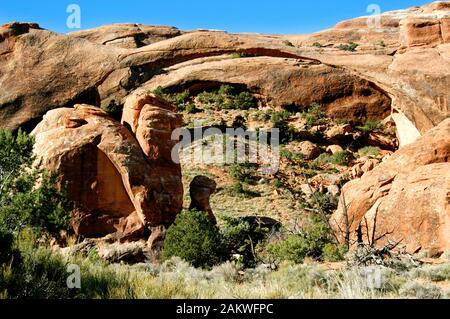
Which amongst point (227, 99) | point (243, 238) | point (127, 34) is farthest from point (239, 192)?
point (127, 34)

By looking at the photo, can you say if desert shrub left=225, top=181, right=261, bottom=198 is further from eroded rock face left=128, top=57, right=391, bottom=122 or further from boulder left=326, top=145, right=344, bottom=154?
eroded rock face left=128, top=57, right=391, bottom=122

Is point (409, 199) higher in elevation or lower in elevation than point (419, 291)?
higher

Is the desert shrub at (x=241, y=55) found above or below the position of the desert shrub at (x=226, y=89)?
above

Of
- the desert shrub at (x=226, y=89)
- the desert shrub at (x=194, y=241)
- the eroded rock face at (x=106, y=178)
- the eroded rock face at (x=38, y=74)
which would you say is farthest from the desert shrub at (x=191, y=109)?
the desert shrub at (x=194, y=241)

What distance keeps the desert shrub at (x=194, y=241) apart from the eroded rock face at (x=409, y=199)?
8.94ft

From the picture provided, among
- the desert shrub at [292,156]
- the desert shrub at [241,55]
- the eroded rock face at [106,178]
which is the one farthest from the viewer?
the desert shrub at [241,55]

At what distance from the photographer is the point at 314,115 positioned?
2320 centimetres

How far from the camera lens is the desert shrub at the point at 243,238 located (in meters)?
11.3

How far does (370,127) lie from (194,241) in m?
15.1

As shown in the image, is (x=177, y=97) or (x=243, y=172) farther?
(x=177, y=97)

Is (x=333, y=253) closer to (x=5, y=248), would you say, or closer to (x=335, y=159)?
(x=5, y=248)

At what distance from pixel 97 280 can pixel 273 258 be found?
14.6 ft

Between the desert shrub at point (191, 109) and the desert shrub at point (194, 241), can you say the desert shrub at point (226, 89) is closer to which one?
the desert shrub at point (191, 109)
